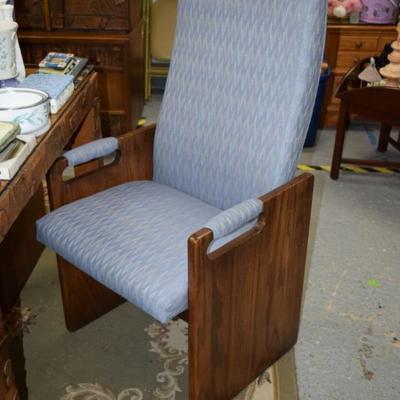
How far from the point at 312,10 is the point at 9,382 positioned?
3.53 ft

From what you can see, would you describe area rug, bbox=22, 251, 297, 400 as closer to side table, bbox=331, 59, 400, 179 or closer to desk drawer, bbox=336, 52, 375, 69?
side table, bbox=331, 59, 400, 179

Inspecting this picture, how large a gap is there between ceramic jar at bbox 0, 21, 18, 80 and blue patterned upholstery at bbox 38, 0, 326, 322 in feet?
1.01

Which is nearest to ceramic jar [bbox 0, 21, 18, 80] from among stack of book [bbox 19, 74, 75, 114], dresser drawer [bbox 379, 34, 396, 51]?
stack of book [bbox 19, 74, 75, 114]

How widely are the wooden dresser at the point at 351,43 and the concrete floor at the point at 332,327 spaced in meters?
1.25

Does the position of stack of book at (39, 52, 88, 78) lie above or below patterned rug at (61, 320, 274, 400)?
above

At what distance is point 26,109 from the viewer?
1331mm

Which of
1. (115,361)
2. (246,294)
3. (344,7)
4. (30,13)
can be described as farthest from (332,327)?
(344,7)

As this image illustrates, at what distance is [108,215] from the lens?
1477mm

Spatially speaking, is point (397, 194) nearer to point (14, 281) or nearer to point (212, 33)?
point (212, 33)

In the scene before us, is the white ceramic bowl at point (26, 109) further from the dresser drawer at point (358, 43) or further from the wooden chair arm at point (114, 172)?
the dresser drawer at point (358, 43)

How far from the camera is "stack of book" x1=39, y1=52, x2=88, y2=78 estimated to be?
1.75m

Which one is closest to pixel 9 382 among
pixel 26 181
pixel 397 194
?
pixel 26 181

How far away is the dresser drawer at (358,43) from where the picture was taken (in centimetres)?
336

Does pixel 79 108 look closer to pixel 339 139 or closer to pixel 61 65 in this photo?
pixel 61 65
